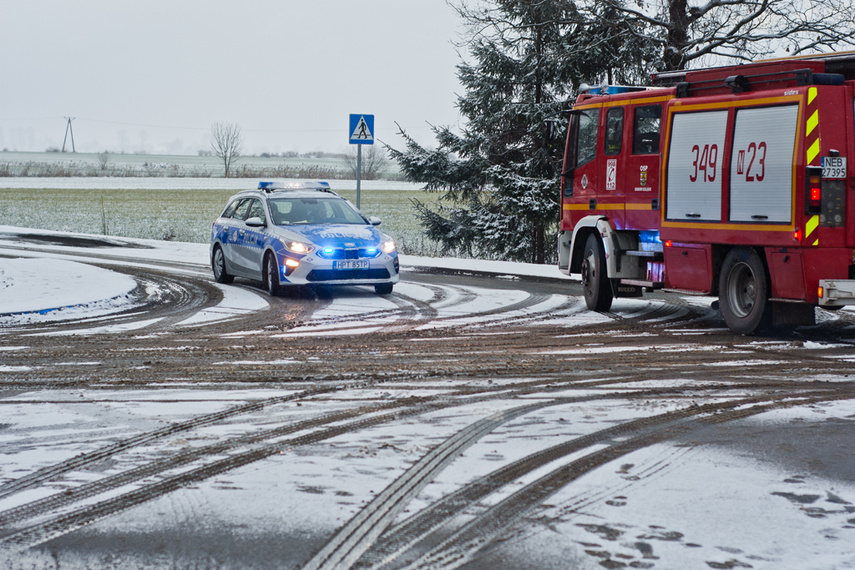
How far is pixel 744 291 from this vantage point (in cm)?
1192

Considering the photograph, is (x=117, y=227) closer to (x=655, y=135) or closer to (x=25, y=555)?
(x=655, y=135)

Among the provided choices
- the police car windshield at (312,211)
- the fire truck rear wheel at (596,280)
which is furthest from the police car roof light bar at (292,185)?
the fire truck rear wheel at (596,280)

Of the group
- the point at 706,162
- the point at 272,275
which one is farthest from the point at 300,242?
the point at 706,162

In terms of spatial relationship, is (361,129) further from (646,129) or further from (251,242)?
(646,129)

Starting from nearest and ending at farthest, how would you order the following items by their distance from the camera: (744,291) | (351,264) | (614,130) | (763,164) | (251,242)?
(763,164), (744,291), (614,130), (351,264), (251,242)

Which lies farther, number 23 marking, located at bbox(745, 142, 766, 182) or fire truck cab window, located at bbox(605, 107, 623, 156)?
fire truck cab window, located at bbox(605, 107, 623, 156)

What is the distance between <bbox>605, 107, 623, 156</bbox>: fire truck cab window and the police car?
11.5 ft

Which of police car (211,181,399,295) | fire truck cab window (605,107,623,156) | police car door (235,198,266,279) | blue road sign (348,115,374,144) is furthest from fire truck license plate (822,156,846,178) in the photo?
blue road sign (348,115,374,144)

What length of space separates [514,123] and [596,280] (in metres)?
13.9

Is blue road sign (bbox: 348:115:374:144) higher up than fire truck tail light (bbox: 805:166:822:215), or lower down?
higher up

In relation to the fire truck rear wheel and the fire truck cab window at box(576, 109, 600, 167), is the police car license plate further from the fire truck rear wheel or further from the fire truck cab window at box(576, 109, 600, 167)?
the fire truck cab window at box(576, 109, 600, 167)

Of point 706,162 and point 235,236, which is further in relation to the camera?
point 235,236

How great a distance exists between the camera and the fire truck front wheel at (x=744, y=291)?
11398mm

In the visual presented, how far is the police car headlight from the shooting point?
1507 cm
